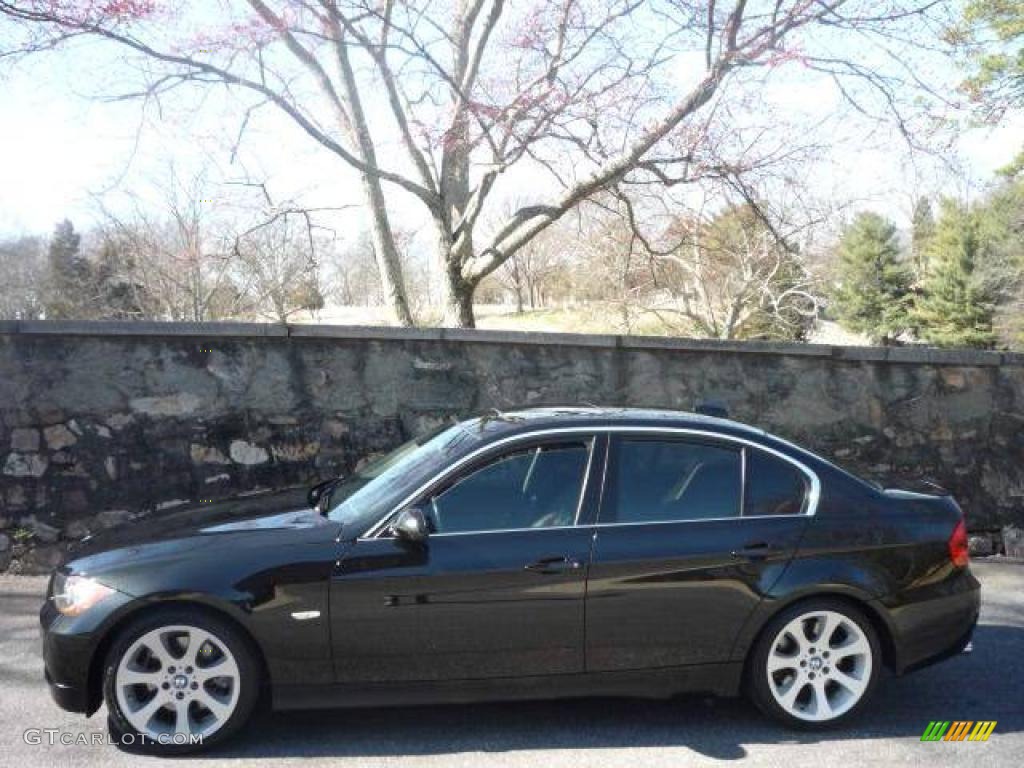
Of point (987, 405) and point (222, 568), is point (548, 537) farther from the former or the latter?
point (987, 405)

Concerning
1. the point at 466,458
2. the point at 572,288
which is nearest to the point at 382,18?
the point at 466,458

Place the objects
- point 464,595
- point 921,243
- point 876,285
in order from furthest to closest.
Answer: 1. point 921,243
2. point 876,285
3. point 464,595

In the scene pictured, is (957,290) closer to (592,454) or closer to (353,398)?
(353,398)

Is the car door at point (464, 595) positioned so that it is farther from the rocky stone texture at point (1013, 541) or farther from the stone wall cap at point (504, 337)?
the rocky stone texture at point (1013, 541)

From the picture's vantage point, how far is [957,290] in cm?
3934

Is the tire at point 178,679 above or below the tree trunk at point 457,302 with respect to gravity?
below

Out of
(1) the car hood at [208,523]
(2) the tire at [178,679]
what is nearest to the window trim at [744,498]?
(1) the car hood at [208,523]

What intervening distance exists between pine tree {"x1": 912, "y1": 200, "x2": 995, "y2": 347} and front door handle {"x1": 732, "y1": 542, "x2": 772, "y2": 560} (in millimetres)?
38568

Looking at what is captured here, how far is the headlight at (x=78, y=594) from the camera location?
376 cm

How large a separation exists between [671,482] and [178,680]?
2248 mm

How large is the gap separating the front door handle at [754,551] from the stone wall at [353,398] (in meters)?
2.28

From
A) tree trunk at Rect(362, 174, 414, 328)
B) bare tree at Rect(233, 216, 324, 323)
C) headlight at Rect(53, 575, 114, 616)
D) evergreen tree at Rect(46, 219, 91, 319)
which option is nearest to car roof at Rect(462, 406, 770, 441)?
headlight at Rect(53, 575, 114, 616)

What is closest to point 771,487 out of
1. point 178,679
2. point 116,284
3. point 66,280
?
point 178,679

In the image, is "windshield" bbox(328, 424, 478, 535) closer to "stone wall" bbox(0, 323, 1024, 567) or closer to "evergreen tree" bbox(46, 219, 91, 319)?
"stone wall" bbox(0, 323, 1024, 567)
